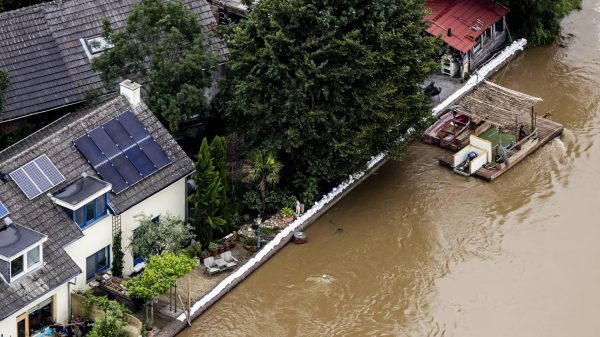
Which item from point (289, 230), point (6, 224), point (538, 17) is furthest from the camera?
point (538, 17)

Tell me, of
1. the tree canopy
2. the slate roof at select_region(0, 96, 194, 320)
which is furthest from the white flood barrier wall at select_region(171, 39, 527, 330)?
the slate roof at select_region(0, 96, 194, 320)

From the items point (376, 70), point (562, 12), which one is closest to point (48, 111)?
point (376, 70)

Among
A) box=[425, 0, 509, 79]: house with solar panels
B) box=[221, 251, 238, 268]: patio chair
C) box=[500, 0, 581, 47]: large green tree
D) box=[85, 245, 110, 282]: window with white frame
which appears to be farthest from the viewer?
box=[500, 0, 581, 47]: large green tree

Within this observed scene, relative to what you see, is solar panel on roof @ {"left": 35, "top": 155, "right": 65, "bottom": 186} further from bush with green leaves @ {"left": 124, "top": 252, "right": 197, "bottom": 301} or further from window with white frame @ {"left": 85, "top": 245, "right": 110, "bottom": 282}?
bush with green leaves @ {"left": 124, "top": 252, "right": 197, "bottom": 301}

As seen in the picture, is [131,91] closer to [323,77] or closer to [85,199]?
[85,199]

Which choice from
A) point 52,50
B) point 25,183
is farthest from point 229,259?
point 52,50
